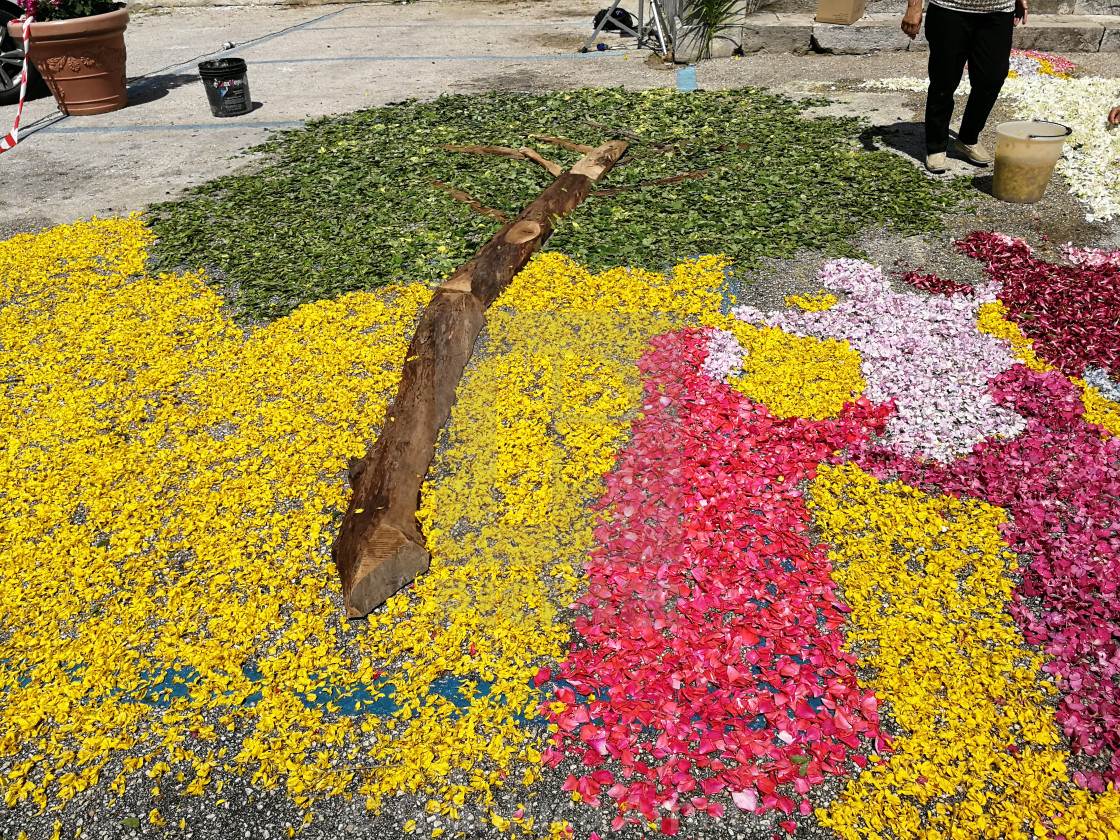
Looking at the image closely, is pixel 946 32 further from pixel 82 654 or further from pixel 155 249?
pixel 82 654

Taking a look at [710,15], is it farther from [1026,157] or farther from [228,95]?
[228,95]

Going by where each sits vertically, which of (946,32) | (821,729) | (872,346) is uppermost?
(946,32)

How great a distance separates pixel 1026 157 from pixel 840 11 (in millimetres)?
6355

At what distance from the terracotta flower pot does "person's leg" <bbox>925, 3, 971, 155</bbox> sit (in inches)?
379

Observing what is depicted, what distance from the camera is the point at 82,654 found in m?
3.32

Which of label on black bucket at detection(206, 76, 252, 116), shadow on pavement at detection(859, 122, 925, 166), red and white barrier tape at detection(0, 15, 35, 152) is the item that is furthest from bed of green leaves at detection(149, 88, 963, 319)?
red and white barrier tape at detection(0, 15, 35, 152)

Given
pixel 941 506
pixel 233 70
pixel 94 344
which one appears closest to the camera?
pixel 941 506

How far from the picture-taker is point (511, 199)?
7254 millimetres

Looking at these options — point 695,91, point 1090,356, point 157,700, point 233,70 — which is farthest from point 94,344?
point 695,91

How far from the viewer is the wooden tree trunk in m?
3.47

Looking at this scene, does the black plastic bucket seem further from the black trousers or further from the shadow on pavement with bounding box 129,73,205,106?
the black trousers

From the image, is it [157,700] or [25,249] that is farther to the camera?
[25,249]

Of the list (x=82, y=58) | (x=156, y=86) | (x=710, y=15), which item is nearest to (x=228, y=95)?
(x=82, y=58)

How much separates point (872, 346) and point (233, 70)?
872cm
